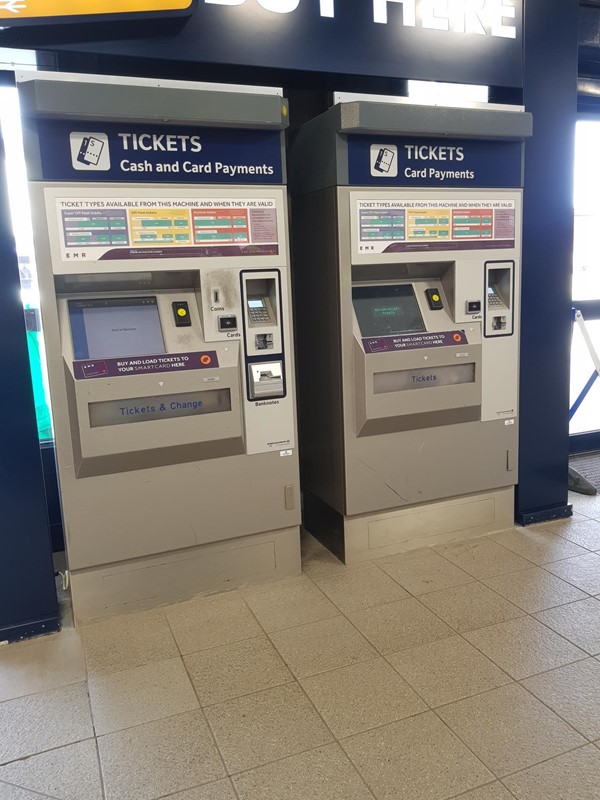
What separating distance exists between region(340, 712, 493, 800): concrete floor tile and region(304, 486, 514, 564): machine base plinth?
1.24 meters

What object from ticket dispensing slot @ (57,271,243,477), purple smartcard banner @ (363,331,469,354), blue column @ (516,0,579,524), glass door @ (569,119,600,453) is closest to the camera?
ticket dispensing slot @ (57,271,243,477)

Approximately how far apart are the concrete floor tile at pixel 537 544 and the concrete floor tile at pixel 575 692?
0.92 metres

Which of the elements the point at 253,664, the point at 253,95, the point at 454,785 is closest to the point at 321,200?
the point at 253,95

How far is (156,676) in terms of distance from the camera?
A: 2.38 metres

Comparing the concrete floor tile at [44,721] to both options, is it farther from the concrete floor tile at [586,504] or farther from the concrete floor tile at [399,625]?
the concrete floor tile at [586,504]

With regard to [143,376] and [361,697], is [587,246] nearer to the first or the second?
[143,376]

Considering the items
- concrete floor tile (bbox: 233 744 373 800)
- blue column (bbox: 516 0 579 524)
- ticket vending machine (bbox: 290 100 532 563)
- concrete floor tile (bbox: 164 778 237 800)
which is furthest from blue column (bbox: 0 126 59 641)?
blue column (bbox: 516 0 579 524)

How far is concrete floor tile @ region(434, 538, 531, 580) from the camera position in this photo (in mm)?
3138

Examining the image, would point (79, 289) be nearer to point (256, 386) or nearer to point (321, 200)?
point (256, 386)

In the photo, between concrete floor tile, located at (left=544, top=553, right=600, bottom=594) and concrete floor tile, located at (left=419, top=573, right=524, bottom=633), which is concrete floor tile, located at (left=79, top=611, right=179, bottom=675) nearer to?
concrete floor tile, located at (left=419, top=573, right=524, bottom=633)

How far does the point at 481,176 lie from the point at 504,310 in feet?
2.26

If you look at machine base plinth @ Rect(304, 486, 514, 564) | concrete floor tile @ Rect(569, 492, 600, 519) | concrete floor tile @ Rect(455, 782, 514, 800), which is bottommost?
concrete floor tile @ Rect(455, 782, 514, 800)

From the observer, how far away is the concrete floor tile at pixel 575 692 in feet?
6.73

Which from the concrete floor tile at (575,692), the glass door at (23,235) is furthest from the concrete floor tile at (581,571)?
the glass door at (23,235)
